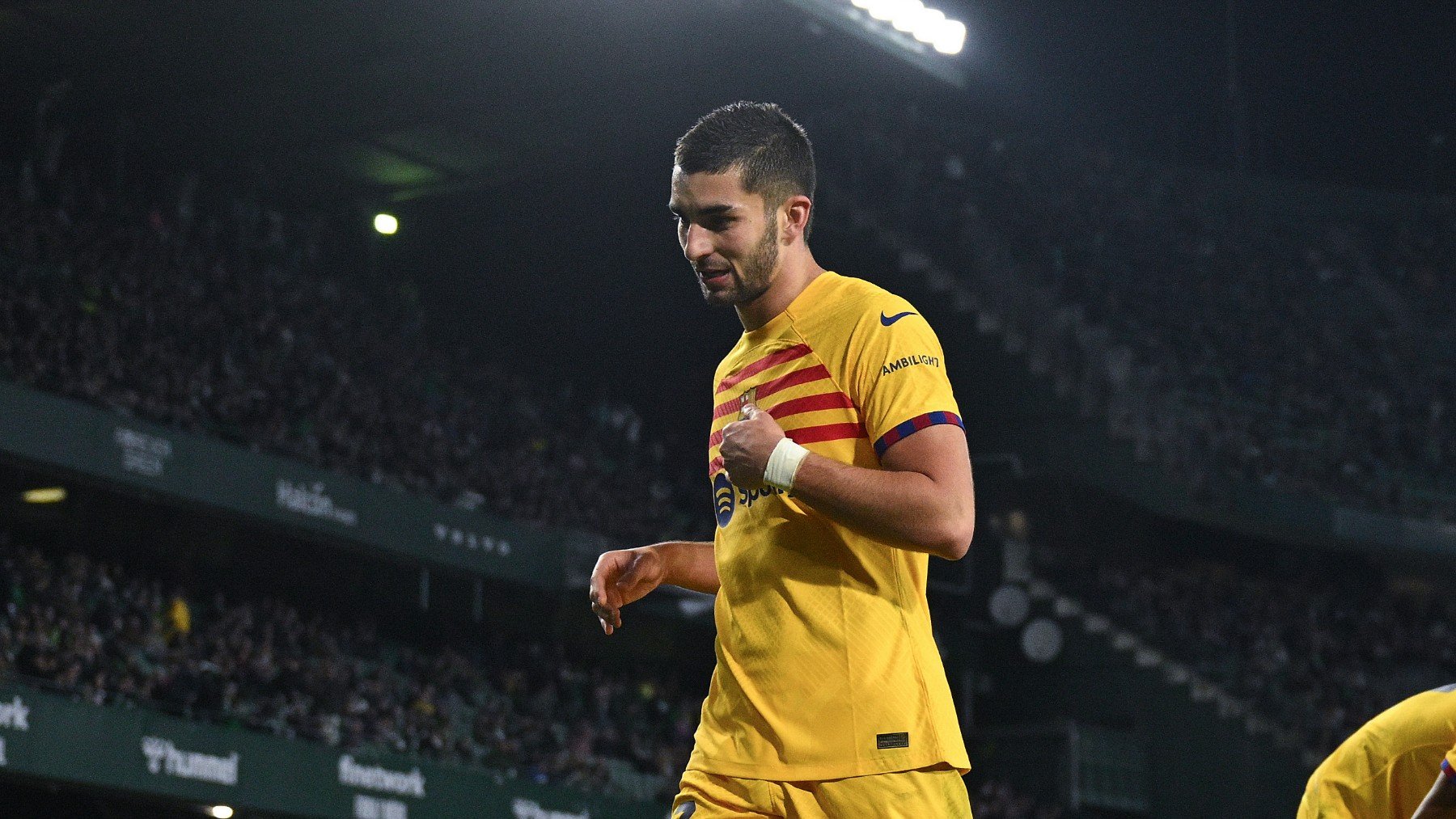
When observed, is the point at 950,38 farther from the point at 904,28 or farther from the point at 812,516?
the point at 812,516

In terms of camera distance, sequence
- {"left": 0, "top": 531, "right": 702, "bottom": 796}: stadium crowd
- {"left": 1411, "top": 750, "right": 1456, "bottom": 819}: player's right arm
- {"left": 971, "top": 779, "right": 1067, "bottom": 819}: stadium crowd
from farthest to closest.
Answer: {"left": 971, "top": 779, "right": 1067, "bottom": 819}: stadium crowd
{"left": 0, "top": 531, "right": 702, "bottom": 796}: stadium crowd
{"left": 1411, "top": 750, "right": 1456, "bottom": 819}: player's right arm

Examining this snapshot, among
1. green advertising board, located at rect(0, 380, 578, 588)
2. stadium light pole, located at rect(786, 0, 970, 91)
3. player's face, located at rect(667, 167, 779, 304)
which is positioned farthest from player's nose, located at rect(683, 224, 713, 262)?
stadium light pole, located at rect(786, 0, 970, 91)

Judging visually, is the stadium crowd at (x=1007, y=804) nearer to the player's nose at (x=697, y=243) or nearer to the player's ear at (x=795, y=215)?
the player's ear at (x=795, y=215)

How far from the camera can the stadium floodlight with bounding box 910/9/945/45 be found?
24938 mm

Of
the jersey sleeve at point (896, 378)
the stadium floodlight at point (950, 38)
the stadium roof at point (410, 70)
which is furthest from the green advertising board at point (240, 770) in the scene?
the jersey sleeve at point (896, 378)

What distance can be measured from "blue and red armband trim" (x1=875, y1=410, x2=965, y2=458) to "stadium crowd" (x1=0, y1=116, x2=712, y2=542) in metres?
17.3

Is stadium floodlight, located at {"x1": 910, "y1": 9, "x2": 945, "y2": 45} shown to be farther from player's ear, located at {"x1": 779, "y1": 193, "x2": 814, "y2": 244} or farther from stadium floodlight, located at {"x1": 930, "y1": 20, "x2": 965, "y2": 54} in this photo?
player's ear, located at {"x1": 779, "y1": 193, "x2": 814, "y2": 244}

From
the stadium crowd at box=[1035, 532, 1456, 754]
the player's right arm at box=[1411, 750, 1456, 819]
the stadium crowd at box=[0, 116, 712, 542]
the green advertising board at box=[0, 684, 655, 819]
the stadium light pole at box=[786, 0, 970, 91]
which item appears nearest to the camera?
the player's right arm at box=[1411, 750, 1456, 819]

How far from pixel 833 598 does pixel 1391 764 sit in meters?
2.97

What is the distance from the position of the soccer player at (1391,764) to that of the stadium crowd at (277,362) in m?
16.3

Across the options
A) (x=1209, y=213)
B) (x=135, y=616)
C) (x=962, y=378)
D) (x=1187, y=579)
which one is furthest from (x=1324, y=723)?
(x=135, y=616)

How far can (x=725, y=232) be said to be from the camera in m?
3.63

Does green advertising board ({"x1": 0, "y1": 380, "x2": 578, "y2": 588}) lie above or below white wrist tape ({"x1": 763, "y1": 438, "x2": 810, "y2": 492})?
above

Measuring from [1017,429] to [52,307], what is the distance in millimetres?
17300
